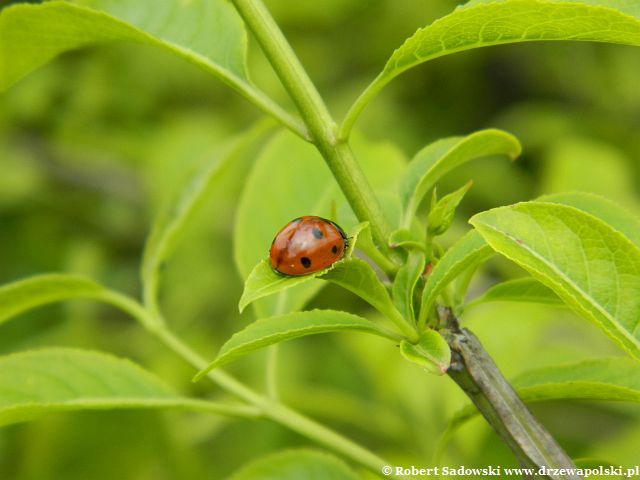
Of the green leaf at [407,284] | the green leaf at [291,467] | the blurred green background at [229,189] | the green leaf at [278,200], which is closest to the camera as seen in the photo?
the green leaf at [407,284]

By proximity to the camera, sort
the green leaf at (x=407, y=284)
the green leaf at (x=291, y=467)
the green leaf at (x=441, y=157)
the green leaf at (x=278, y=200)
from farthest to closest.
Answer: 1. the green leaf at (x=278, y=200)
2. the green leaf at (x=291, y=467)
3. the green leaf at (x=441, y=157)
4. the green leaf at (x=407, y=284)

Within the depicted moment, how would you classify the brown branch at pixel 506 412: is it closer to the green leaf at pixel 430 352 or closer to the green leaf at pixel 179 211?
the green leaf at pixel 430 352

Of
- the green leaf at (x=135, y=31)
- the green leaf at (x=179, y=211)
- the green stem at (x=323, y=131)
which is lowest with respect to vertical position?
the green stem at (x=323, y=131)

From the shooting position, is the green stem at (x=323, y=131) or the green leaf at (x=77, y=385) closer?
the green stem at (x=323, y=131)

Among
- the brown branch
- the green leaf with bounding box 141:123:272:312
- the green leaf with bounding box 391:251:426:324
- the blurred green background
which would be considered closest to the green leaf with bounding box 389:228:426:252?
the green leaf with bounding box 391:251:426:324

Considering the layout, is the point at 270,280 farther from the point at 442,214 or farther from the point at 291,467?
the point at 291,467

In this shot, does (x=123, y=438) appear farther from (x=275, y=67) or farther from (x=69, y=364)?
(x=275, y=67)

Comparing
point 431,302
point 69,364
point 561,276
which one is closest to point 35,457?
point 69,364

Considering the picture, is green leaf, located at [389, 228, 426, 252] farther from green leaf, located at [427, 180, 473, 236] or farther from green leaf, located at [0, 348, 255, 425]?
green leaf, located at [0, 348, 255, 425]

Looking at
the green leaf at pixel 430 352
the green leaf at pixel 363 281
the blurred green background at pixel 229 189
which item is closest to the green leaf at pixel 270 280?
the green leaf at pixel 363 281
